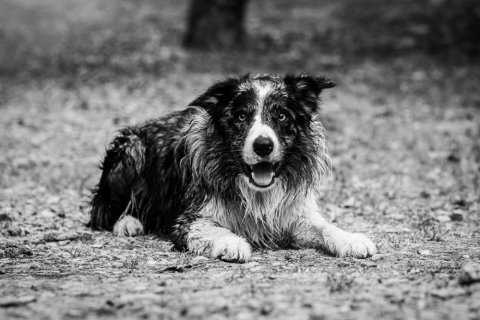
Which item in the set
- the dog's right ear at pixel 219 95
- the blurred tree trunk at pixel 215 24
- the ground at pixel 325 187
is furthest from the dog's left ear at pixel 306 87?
the blurred tree trunk at pixel 215 24

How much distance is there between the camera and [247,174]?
20.0 feet

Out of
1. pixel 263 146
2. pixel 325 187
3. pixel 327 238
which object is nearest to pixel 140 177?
pixel 263 146

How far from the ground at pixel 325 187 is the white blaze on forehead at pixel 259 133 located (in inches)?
37.2

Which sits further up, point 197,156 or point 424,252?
point 197,156

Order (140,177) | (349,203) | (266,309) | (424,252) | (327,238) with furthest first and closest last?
(349,203) < (140,177) < (327,238) < (424,252) < (266,309)

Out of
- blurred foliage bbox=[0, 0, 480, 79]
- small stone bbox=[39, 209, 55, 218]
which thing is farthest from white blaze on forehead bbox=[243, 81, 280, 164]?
blurred foliage bbox=[0, 0, 480, 79]

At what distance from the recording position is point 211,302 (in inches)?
165

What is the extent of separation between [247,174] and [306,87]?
3.54 ft

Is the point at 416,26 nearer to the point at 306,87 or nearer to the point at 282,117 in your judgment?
the point at 306,87

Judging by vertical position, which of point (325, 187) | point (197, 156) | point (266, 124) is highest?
point (266, 124)

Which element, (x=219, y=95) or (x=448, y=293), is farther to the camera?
(x=219, y=95)

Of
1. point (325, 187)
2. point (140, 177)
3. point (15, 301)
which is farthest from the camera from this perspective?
point (325, 187)

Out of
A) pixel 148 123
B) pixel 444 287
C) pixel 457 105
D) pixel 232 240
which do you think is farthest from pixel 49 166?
pixel 457 105

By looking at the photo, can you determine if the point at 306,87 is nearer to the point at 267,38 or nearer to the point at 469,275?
the point at 469,275
